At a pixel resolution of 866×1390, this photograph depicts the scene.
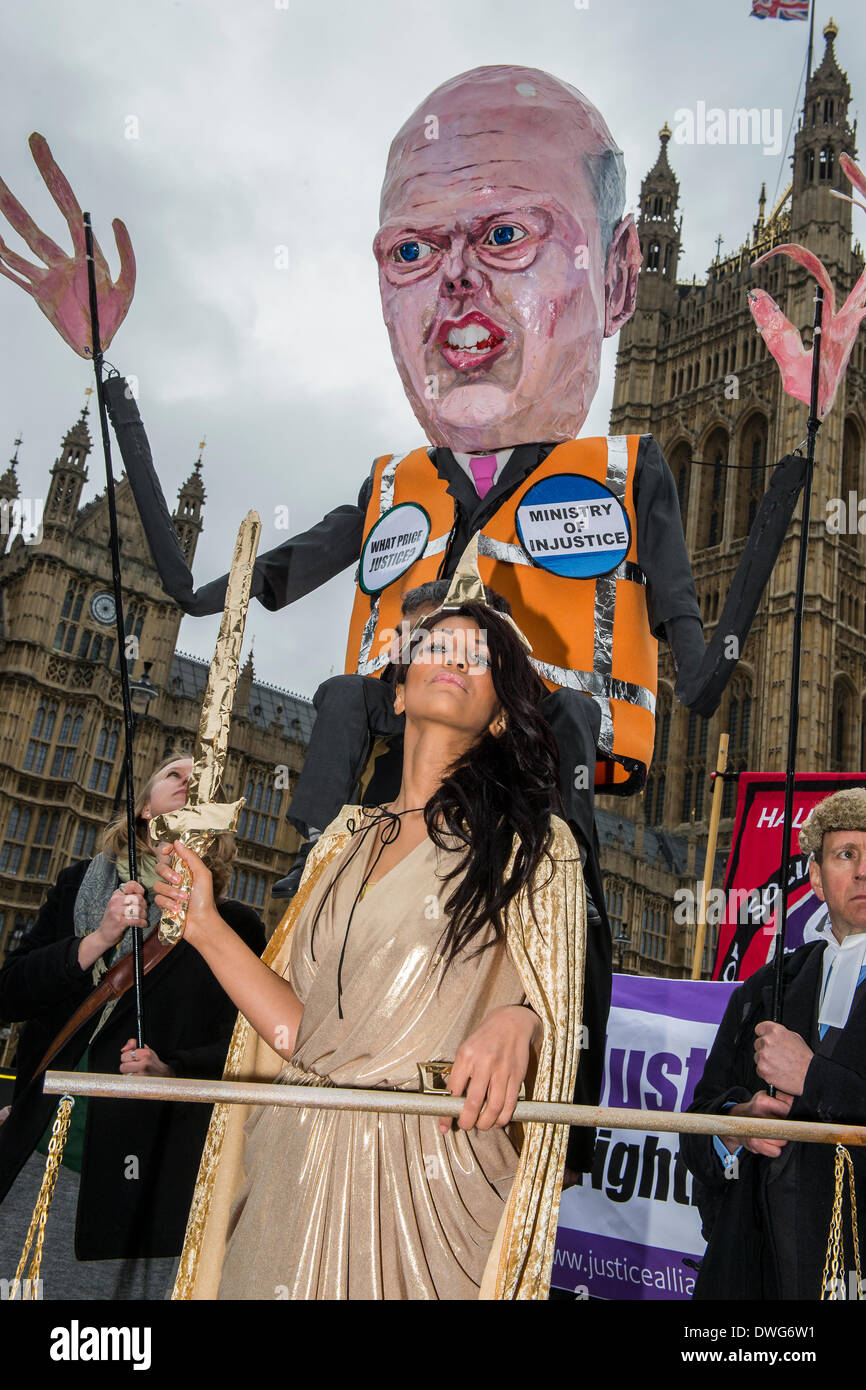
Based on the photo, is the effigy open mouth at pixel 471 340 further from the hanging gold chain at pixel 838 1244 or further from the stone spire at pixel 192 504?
the stone spire at pixel 192 504

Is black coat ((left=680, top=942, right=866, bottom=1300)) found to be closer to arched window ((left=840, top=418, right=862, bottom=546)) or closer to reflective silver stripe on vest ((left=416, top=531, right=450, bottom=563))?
reflective silver stripe on vest ((left=416, top=531, right=450, bottom=563))

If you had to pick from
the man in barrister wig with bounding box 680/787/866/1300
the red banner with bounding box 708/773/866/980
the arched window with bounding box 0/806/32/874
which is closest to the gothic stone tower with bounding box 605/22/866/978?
the arched window with bounding box 0/806/32/874

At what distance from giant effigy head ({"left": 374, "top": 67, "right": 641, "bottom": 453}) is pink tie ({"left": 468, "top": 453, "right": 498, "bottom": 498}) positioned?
43mm

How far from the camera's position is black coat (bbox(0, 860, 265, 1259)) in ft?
10.8

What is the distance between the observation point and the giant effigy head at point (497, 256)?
10.6 feet

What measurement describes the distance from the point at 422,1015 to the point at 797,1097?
0.88 meters

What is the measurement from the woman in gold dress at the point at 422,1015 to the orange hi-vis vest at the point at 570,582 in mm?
439

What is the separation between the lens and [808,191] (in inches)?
1704

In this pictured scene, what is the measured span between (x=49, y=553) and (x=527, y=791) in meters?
25.8

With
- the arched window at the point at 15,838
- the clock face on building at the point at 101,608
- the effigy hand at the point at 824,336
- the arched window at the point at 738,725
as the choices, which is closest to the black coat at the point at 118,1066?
the effigy hand at the point at 824,336

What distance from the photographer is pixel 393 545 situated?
3246mm

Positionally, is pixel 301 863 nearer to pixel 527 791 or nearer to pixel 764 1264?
pixel 527 791

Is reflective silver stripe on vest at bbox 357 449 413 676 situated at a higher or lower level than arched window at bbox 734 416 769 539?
lower

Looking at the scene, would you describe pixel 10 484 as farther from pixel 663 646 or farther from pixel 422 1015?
pixel 422 1015
